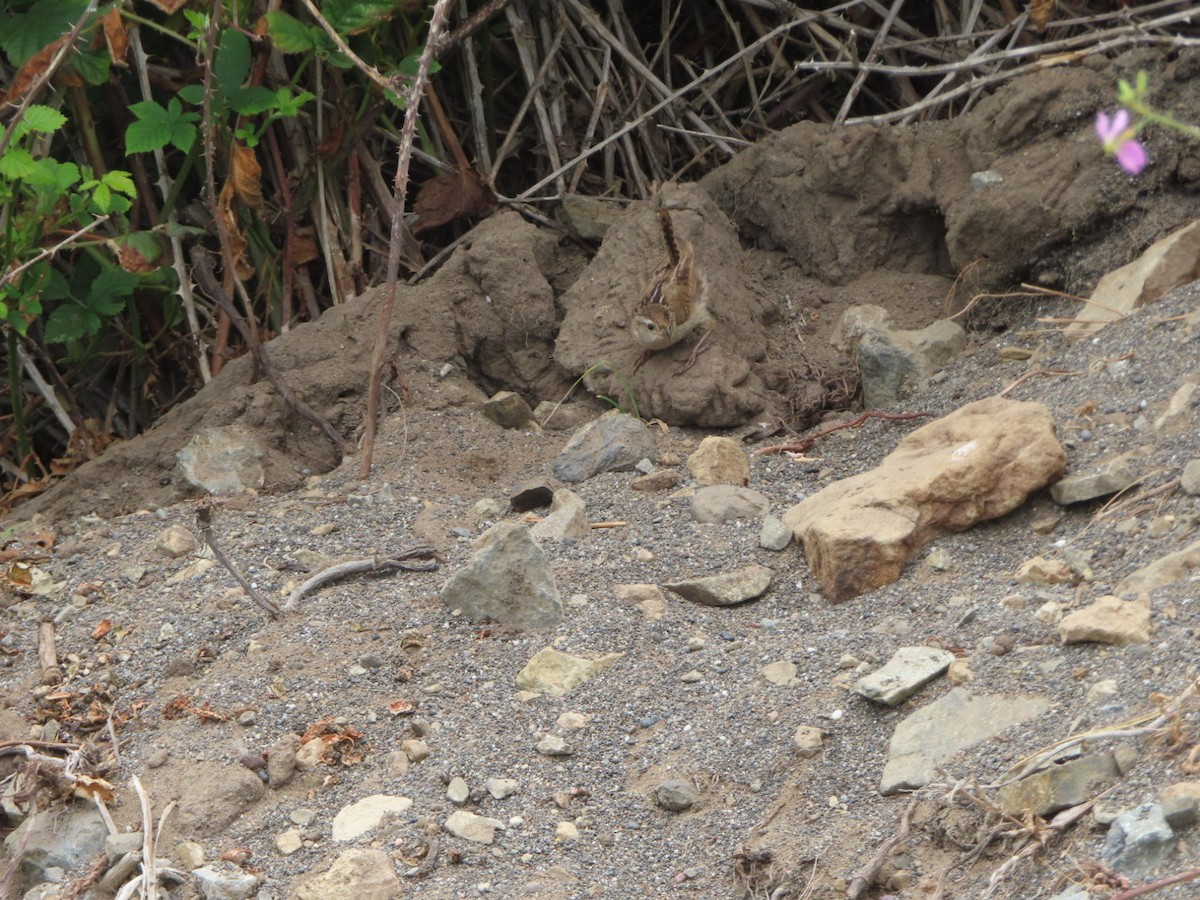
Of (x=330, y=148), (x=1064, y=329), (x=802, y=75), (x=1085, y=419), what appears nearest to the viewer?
(x=1085, y=419)

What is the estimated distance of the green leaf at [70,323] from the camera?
473 centimetres

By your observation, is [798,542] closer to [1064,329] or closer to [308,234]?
[1064,329]

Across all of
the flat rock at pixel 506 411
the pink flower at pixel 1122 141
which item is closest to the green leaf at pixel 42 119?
the flat rock at pixel 506 411

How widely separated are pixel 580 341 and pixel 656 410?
16.3 inches

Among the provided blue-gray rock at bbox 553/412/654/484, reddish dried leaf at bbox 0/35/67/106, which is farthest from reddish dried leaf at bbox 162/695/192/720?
reddish dried leaf at bbox 0/35/67/106

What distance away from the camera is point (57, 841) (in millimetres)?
2932

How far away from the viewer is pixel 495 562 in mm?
3342

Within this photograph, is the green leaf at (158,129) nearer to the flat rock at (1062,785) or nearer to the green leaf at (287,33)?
the green leaf at (287,33)

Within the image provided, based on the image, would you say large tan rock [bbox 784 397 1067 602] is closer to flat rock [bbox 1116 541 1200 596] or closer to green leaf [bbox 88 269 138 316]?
flat rock [bbox 1116 541 1200 596]

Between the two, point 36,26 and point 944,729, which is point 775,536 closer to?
point 944,729

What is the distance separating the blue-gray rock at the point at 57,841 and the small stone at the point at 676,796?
46.0 inches

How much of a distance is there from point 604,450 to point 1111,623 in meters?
1.84

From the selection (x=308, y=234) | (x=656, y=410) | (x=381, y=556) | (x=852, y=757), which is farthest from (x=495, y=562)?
(x=308, y=234)

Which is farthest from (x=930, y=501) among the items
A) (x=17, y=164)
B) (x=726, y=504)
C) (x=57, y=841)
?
(x=17, y=164)
